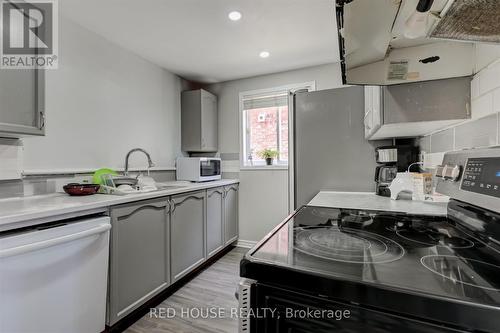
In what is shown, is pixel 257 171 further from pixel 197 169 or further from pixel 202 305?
pixel 202 305

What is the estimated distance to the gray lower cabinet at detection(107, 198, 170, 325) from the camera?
4.98 feet

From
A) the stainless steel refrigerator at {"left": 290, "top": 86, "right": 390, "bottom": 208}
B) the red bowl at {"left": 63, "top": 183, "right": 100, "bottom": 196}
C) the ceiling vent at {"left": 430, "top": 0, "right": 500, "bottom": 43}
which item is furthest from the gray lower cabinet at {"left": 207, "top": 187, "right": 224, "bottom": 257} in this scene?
the ceiling vent at {"left": 430, "top": 0, "right": 500, "bottom": 43}

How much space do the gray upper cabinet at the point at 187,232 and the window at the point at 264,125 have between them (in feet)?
3.59

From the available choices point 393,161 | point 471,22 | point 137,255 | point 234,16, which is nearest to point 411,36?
point 471,22

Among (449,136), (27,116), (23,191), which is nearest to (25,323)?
(23,191)

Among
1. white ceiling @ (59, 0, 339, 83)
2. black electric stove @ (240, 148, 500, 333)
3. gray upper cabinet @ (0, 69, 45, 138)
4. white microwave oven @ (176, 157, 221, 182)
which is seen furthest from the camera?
white microwave oven @ (176, 157, 221, 182)

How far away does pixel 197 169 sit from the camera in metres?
2.82

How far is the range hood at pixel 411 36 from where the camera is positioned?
0.53 meters

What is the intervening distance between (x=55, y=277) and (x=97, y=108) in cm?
154

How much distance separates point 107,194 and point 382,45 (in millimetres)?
1922

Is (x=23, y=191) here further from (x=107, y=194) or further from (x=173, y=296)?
(x=173, y=296)

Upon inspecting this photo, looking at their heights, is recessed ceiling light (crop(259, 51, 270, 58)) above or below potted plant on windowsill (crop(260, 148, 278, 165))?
above

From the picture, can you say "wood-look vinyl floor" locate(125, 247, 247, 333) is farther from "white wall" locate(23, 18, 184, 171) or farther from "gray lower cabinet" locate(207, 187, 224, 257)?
"white wall" locate(23, 18, 184, 171)

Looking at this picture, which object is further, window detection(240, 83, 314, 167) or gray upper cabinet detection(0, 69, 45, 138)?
window detection(240, 83, 314, 167)
